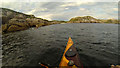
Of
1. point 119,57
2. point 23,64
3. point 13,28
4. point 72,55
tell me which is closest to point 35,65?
point 23,64

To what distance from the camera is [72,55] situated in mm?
10328

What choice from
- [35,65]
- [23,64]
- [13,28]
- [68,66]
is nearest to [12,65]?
[23,64]

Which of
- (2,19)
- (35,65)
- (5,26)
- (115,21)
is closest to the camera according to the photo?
(35,65)

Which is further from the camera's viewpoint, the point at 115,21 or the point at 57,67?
the point at 115,21

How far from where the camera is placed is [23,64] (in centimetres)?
Result: 959

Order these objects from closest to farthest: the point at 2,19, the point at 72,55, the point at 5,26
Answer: the point at 72,55 < the point at 5,26 < the point at 2,19

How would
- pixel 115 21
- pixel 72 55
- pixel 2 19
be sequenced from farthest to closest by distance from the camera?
1. pixel 115 21
2. pixel 2 19
3. pixel 72 55

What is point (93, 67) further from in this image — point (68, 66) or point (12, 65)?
point (12, 65)

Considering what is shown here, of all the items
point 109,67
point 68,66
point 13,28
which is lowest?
point 109,67

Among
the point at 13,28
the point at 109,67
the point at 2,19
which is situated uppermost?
the point at 2,19

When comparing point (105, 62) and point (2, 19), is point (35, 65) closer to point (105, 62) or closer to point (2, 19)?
point (105, 62)

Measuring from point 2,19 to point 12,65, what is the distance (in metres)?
48.8

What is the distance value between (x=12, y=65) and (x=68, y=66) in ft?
26.4

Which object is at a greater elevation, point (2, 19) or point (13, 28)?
point (2, 19)
